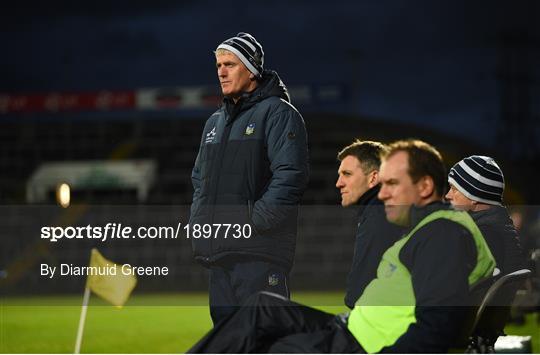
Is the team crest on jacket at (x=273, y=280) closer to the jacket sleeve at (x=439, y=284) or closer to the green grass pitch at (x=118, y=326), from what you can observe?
the jacket sleeve at (x=439, y=284)

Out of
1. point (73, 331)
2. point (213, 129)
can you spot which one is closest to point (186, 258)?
point (73, 331)

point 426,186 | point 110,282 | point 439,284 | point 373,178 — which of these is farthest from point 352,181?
point 110,282

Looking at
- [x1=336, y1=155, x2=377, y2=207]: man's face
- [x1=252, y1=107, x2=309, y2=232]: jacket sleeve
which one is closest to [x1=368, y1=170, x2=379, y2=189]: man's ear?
[x1=336, y1=155, x2=377, y2=207]: man's face

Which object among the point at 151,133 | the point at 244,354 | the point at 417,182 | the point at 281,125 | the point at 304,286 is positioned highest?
the point at 151,133

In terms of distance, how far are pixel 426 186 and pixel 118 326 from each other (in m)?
8.33

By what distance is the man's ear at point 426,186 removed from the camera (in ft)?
8.75

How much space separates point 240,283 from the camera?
4133 millimetres

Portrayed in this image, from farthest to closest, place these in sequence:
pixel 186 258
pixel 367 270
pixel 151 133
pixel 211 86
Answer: pixel 211 86 < pixel 151 133 < pixel 186 258 < pixel 367 270

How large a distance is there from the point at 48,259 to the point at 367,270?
21354 mm

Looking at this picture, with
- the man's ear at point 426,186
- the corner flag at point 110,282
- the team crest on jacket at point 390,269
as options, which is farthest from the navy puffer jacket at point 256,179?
the man's ear at point 426,186

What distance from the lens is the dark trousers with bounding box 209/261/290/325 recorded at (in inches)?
162

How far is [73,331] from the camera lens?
10.0 meters

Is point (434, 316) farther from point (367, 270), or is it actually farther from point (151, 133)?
point (151, 133)

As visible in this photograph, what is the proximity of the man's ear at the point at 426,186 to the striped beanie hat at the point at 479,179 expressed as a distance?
1094mm
